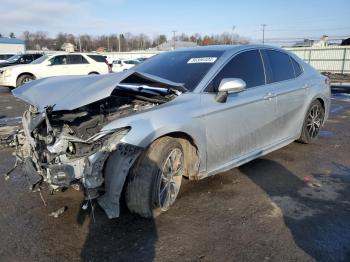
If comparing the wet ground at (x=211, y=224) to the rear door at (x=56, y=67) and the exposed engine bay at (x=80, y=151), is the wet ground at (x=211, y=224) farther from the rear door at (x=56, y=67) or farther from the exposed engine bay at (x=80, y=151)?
the rear door at (x=56, y=67)

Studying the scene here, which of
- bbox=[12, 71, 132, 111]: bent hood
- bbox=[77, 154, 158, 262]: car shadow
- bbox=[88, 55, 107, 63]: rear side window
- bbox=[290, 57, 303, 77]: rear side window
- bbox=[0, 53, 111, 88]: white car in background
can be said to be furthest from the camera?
bbox=[88, 55, 107, 63]: rear side window

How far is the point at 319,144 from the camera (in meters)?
6.70

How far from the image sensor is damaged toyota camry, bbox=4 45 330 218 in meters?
3.34

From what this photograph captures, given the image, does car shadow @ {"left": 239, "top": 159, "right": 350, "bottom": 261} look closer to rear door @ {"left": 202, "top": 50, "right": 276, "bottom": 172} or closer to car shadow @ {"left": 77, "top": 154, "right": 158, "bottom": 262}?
rear door @ {"left": 202, "top": 50, "right": 276, "bottom": 172}

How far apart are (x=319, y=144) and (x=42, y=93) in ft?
15.9

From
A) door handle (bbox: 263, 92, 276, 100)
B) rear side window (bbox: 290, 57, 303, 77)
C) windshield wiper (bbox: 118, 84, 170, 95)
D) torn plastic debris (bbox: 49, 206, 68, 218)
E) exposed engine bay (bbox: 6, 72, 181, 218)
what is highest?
rear side window (bbox: 290, 57, 303, 77)

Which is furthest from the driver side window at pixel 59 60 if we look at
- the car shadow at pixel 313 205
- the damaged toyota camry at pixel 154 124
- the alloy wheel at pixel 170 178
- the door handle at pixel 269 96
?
the alloy wheel at pixel 170 178

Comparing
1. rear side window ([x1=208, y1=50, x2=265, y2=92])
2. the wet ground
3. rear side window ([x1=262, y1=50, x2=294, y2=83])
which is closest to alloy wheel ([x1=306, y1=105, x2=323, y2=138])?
rear side window ([x1=262, y1=50, x2=294, y2=83])

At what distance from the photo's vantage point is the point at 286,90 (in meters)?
5.33

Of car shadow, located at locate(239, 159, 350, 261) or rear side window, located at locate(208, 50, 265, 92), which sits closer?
car shadow, located at locate(239, 159, 350, 261)

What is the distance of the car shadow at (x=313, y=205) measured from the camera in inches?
127

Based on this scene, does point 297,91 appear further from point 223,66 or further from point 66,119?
point 66,119

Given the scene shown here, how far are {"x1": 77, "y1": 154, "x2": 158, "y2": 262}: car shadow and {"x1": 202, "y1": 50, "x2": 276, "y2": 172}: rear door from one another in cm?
106

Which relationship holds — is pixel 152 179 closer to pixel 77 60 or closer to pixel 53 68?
pixel 53 68
